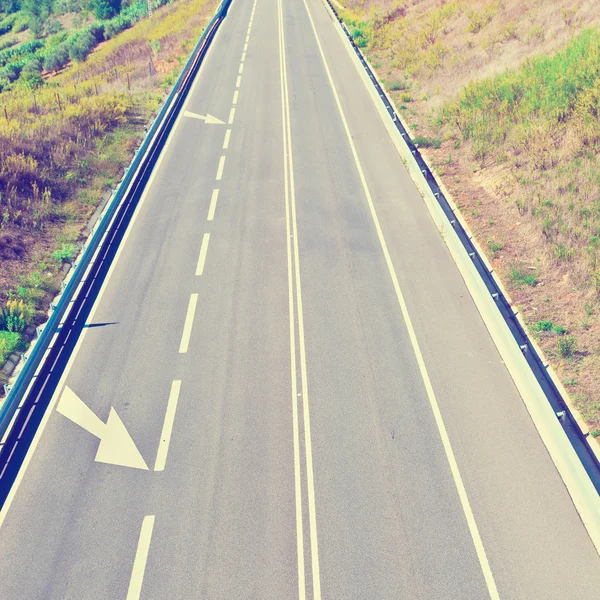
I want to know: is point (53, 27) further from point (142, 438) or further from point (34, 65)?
point (142, 438)

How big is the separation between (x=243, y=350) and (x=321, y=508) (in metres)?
4.87

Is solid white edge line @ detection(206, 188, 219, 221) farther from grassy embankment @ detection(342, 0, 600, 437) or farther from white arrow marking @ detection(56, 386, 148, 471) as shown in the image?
grassy embankment @ detection(342, 0, 600, 437)

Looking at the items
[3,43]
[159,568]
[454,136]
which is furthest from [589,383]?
[3,43]

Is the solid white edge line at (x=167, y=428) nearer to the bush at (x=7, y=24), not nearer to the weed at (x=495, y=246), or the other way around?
the weed at (x=495, y=246)

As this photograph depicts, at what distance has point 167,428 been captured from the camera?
12.7 metres

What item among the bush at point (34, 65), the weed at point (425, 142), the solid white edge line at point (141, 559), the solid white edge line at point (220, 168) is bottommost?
the solid white edge line at point (141, 559)

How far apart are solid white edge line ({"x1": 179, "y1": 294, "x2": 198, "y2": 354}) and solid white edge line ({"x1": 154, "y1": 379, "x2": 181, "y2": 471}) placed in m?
1.24

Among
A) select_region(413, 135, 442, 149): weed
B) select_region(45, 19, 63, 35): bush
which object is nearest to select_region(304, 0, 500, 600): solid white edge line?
select_region(413, 135, 442, 149): weed

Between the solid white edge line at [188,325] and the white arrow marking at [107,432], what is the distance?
8.02 ft

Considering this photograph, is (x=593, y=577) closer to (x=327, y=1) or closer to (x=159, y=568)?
(x=159, y=568)

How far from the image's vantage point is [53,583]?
1000 centimetres

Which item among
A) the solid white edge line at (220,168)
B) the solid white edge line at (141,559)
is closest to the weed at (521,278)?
the solid white edge line at (141,559)

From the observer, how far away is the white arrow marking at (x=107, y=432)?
39.5ft

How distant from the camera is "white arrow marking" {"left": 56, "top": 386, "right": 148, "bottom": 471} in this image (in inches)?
474
